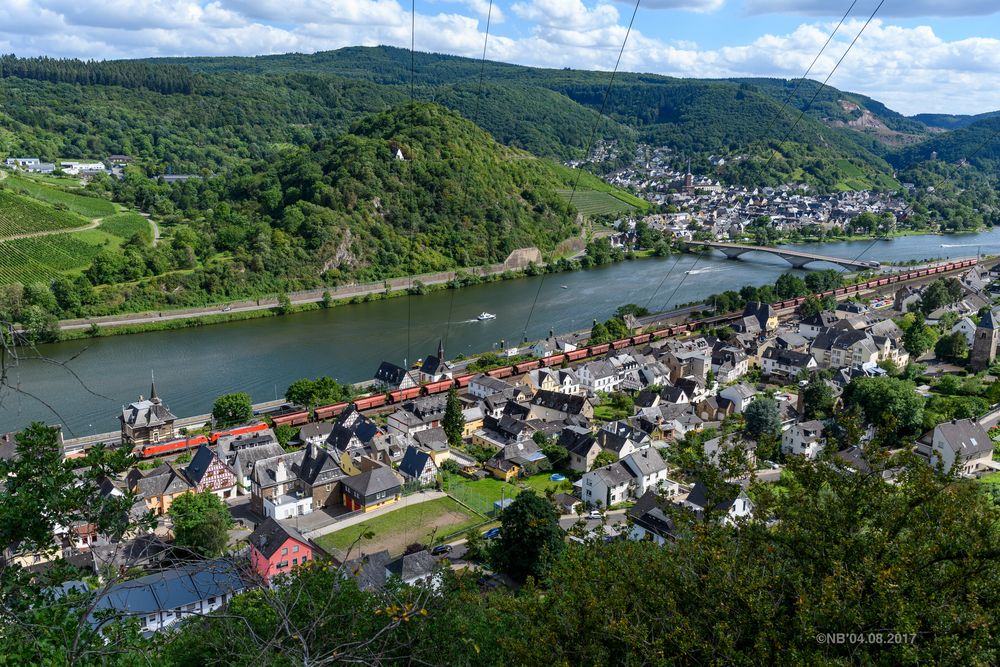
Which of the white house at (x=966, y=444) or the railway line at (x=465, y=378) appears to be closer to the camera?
the white house at (x=966, y=444)

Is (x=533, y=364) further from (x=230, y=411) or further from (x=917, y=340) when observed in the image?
(x=917, y=340)

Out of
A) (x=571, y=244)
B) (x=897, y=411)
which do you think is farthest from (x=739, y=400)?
(x=571, y=244)

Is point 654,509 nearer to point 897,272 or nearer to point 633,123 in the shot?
point 897,272

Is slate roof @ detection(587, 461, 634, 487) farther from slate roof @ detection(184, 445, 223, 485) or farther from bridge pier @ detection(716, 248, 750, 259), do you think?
bridge pier @ detection(716, 248, 750, 259)

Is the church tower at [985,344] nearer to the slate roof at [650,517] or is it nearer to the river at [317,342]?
the river at [317,342]

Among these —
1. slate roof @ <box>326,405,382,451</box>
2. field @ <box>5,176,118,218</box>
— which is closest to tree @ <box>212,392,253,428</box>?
slate roof @ <box>326,405,382,451</box>

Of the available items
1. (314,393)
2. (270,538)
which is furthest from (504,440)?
(270,538)

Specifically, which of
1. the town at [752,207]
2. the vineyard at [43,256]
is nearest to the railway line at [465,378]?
the vineyard at [43,256]
